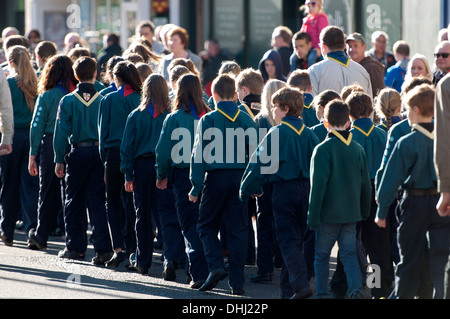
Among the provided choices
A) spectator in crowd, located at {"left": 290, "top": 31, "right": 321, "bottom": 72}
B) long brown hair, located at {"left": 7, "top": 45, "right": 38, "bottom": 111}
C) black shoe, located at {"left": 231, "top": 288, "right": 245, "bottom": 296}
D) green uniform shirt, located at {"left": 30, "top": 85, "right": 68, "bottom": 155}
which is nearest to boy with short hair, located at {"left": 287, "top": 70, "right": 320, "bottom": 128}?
black shoe, located at {"left": 231, "top": 288, "right": 245, "bottom": 296}

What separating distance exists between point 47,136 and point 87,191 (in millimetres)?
942

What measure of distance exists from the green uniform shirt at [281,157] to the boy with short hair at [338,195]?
362 millimetres

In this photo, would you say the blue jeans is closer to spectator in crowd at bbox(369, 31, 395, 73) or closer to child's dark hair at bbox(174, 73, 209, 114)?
child's dark hair at bbox(174, 73, 209, 114)

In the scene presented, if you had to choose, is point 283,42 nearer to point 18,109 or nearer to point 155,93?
point 18,109

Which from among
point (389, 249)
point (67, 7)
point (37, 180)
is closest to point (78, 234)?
point (37, 180)

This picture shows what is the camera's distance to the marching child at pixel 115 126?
9.23 metres

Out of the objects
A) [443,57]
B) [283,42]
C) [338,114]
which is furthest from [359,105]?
[283,42]

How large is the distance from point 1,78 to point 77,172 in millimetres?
1334

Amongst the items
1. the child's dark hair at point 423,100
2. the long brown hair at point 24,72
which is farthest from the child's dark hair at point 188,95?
the long brown hair at point 24,72

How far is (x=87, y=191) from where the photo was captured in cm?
977

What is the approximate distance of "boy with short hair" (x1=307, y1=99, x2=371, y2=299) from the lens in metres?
7.34
